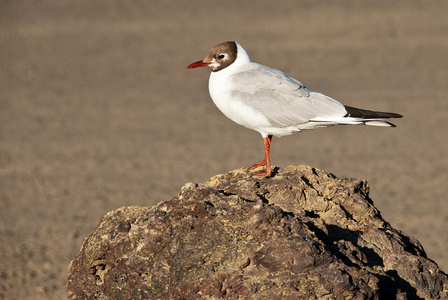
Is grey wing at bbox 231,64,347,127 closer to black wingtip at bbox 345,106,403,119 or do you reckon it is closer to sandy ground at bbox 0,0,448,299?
black wingtip at bbox 345,106,403,119

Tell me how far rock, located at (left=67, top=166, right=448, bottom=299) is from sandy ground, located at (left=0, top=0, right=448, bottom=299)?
5.25 metres

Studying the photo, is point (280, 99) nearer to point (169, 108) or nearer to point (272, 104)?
point (272, 104)

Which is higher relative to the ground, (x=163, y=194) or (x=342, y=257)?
(x=342, y=257)

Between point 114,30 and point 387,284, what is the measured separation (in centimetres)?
2312

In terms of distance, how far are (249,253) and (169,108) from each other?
14.8 meters

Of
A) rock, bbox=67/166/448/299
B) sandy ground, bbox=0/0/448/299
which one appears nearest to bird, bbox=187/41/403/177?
rock, bbox=67/166/448/299

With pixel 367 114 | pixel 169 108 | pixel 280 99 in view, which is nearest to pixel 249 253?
pixel 367 114

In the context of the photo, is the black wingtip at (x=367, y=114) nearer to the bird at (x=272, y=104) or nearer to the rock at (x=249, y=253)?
the bird at (x=272, y=104)

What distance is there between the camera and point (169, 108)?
18.7 meters

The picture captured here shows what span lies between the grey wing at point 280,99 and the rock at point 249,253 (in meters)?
Result: 1.19

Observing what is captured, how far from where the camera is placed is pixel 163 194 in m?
13.4

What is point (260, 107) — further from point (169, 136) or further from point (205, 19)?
point (205, 19)

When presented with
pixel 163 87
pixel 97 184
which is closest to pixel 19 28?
pixel 163 87

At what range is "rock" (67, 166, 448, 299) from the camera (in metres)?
3.97
